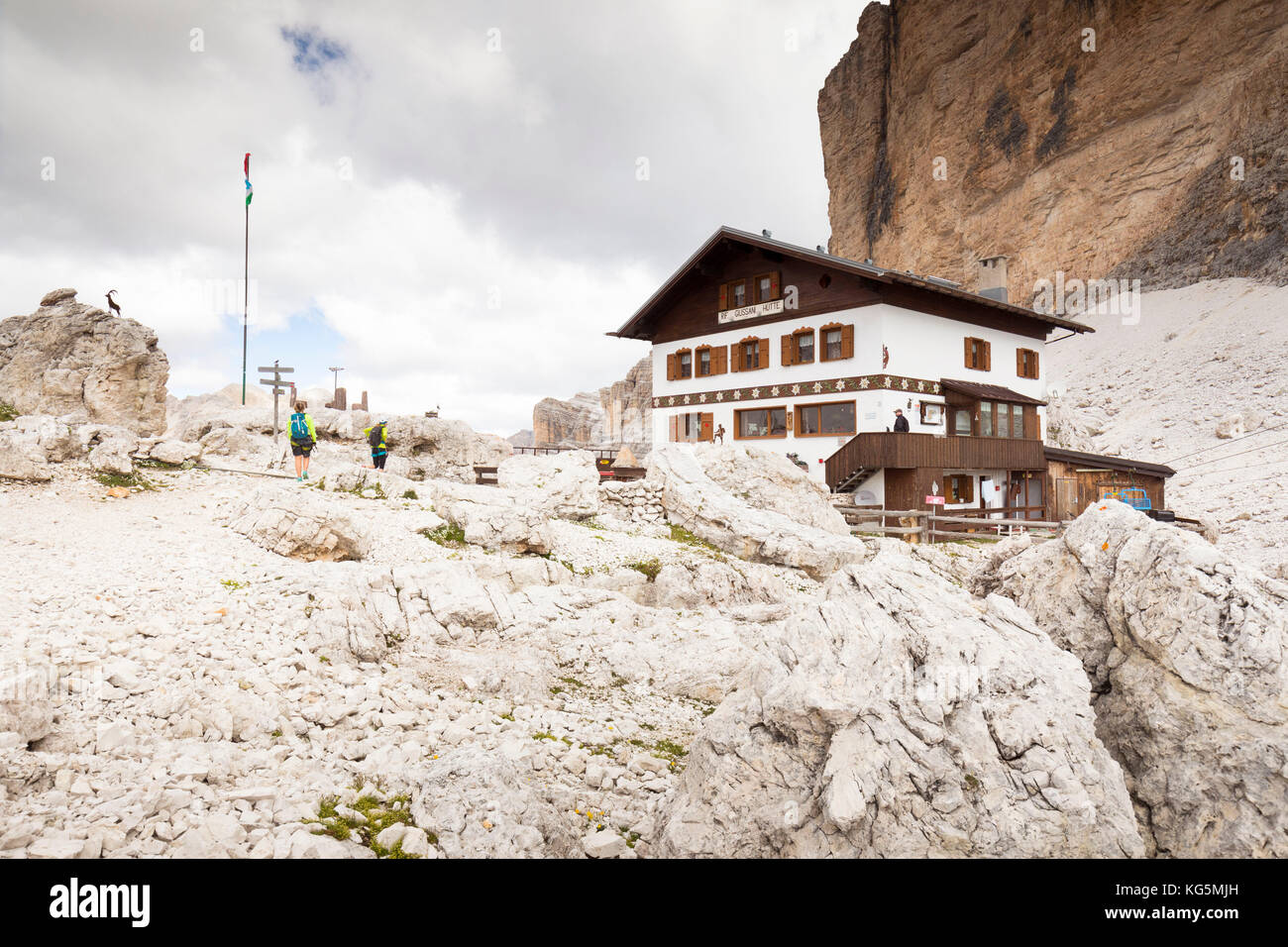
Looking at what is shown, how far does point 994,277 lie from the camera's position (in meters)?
42.5

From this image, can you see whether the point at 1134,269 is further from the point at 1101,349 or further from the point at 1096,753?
the point at 1096,753

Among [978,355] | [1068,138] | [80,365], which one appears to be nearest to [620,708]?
[80,365]

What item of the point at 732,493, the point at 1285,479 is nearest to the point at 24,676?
the point at 732,493

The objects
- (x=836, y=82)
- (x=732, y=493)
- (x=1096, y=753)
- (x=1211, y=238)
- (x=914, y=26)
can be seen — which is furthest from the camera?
(x=836, y=82)

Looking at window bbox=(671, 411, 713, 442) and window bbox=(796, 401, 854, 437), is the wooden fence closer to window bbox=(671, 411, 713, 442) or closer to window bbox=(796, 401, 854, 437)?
window bbox=(796, 401, 854, 437)

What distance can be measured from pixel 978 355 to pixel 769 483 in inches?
693

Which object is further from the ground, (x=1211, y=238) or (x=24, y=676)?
(x=1211, y=238)

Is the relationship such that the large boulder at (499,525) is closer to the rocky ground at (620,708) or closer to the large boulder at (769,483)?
the rocky ground at (620,708)

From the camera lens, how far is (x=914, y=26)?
72.5 m

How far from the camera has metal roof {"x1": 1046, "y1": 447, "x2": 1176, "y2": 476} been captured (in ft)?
102

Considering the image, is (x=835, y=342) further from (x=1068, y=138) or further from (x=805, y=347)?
(x=1068, y=138)

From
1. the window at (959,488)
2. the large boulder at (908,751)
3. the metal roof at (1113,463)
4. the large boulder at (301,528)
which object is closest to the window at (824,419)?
the window at (959,488)

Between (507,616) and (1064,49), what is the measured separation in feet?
247

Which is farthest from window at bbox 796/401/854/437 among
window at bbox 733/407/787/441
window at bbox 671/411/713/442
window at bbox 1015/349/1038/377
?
window at bbox 1015/349/1038/377
